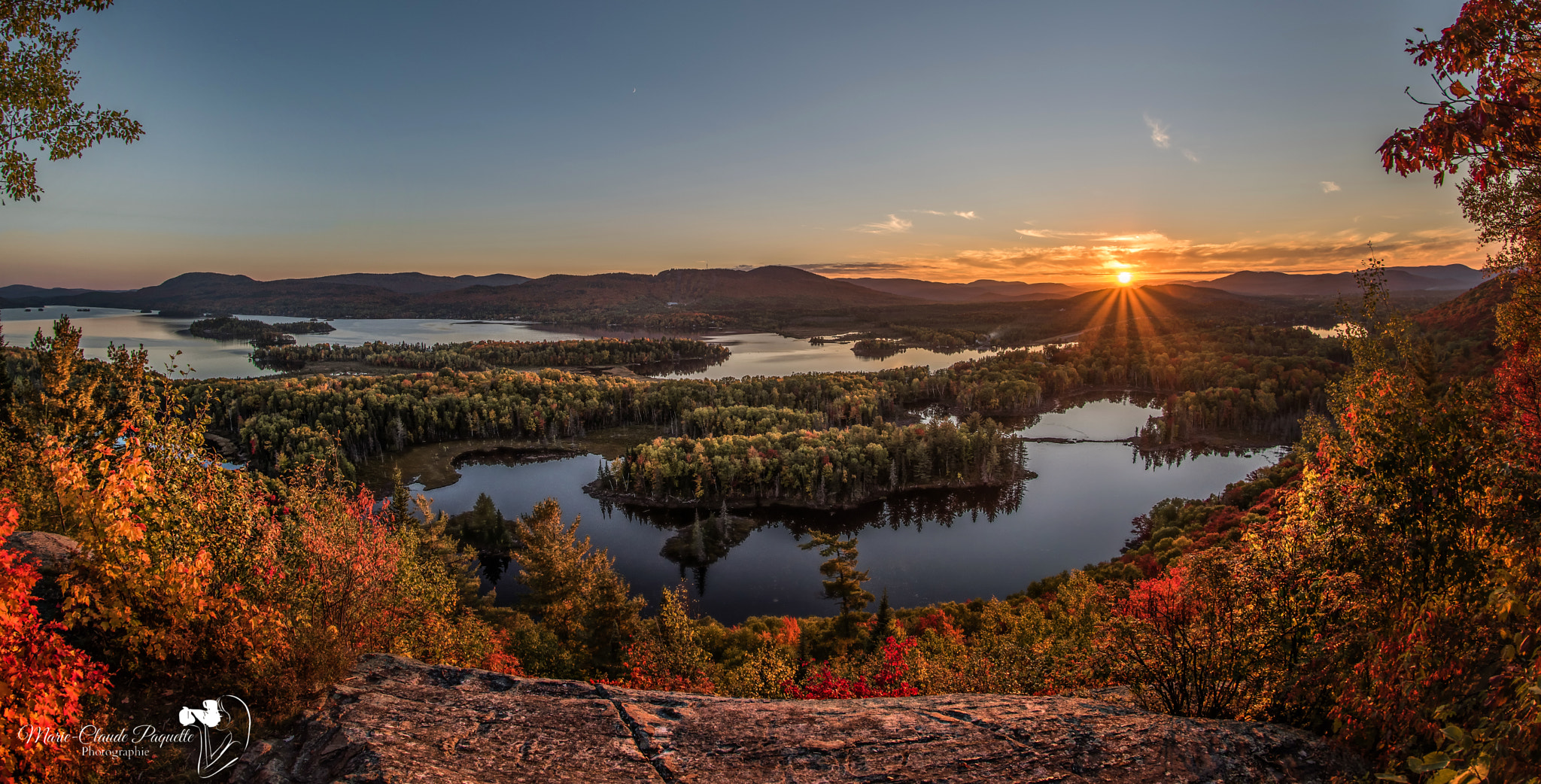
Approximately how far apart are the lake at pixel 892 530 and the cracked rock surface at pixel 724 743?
38941 mm

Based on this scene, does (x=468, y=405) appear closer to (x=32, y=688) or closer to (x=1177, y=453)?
(x=32, y=688)

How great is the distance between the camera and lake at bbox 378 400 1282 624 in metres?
51.5

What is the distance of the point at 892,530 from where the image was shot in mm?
64250

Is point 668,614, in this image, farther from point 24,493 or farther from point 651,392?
point 651,392

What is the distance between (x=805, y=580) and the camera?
173ft

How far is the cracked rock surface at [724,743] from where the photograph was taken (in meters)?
7.79

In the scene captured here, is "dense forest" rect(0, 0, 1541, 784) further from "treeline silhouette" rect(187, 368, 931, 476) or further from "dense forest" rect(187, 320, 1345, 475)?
"treeline silhouette" rect(187, 368, 931, 476)

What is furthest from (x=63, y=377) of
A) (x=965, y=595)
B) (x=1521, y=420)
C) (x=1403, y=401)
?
(x=965, y=595)

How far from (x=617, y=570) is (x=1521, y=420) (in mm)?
52714

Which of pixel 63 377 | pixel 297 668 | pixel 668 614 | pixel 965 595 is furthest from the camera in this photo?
pixel 965 595

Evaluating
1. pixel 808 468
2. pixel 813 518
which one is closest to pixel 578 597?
pixel 813 518

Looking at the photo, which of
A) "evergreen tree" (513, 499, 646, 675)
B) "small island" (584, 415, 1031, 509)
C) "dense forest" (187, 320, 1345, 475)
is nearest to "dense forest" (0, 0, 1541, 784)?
"evergreen tree" (513, 499, 646, 675)

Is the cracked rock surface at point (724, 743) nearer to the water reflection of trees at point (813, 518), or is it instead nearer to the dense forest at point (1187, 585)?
the dense forest at point (1187, 585)

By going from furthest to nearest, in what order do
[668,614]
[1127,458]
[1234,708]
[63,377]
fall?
1. [1127,458]
2. [668,614]
3. [63,377]
4. [1234,708]
